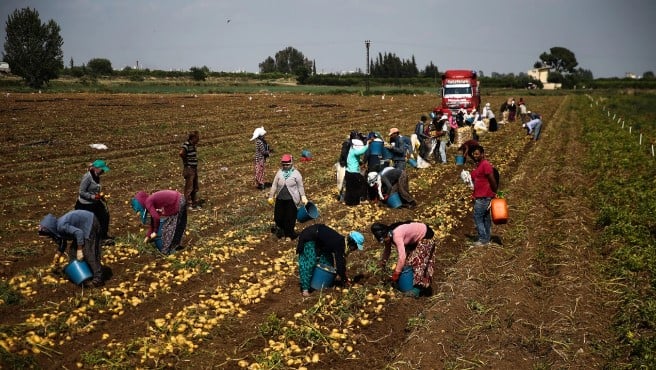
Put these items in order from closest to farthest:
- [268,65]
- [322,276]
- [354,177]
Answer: [322,276] < [354,177] < [268,65]

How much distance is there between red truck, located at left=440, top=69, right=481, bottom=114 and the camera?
31734 millimetres

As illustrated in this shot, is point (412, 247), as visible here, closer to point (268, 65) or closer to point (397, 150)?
point (397, 150)

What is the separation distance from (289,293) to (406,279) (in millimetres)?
1980

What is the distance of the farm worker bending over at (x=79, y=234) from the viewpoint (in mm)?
8164

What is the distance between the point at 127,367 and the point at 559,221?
1020cm

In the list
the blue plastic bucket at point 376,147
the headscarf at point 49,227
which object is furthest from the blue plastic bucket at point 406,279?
the blue plastic bucket at point 376,147

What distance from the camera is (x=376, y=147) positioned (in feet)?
45.1

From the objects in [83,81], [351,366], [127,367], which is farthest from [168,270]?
[83,81]

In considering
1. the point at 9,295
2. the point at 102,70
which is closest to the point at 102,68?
the point at 102,70

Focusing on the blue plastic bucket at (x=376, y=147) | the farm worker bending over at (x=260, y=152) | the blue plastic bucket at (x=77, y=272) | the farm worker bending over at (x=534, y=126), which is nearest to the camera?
the blue plastic bucket at (x=77, y=272)

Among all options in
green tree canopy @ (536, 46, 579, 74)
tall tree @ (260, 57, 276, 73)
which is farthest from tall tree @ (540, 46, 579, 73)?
tall tree @ (260, 57, 276, 73)

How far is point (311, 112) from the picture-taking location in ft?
134

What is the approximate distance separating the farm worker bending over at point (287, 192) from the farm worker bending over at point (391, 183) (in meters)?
3.51

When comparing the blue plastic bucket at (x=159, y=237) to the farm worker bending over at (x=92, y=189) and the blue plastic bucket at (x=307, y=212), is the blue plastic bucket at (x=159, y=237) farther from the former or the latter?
the blue plastic bucket at (x=307, y=212)
